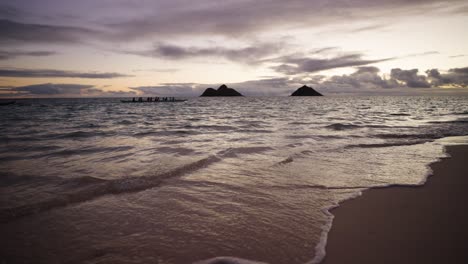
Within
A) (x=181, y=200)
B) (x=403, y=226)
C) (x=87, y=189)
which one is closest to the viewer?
(x=403, y=226)

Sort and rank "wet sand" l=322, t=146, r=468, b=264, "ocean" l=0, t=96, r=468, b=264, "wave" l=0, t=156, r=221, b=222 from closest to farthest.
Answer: "wet sand" l=322, t=146, r=468, b=264, "ocean" l=0, t=96, r=468, b=264, "wave" l=0, t=156, r=221, b=222

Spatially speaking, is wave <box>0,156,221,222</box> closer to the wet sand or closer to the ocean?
the ocean

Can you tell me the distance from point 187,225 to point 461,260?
3908 mm

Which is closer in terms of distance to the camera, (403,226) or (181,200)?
(403,226)

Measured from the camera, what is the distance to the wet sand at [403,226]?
3311 millimetres

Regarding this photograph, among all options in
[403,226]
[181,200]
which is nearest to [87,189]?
[181,200]

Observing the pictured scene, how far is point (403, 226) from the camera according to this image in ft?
13.4

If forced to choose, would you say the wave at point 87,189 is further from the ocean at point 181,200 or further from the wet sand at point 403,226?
the wet sand at point 403,226

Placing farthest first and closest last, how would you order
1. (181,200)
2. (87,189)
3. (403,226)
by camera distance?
(87,189) → (181,200) → (403,226)

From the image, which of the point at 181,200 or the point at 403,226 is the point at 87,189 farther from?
the point at 403,226

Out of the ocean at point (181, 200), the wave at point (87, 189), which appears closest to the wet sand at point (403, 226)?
the ocean at point (181, 200)

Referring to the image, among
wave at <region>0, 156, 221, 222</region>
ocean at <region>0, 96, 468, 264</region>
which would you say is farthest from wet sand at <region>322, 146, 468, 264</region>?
wave at <region>0, 156, 221, 222</region>

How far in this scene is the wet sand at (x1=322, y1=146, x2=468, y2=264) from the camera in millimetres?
3311

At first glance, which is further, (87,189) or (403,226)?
(87,189)
